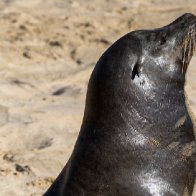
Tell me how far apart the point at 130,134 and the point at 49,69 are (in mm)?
3123

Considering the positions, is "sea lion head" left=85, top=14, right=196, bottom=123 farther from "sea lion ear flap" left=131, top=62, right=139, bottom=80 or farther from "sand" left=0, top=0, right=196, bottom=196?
"sand" left=0, top=0, right=196, bottom=196

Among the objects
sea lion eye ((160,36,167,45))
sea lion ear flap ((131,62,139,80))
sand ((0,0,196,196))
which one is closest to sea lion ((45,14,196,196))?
sea lion ear flap ((131,62,139,80))

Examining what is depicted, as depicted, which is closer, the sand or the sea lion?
the sea lion

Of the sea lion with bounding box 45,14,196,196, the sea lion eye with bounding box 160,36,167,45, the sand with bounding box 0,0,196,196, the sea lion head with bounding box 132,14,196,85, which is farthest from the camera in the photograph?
the sand with bounding box 0,0,196,196

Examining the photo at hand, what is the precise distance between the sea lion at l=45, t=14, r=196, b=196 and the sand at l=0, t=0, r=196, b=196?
Result: 1249 mm

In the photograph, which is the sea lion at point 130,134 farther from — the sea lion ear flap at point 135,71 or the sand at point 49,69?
the sand at point 49,69

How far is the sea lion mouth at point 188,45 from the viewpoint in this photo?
4.06m

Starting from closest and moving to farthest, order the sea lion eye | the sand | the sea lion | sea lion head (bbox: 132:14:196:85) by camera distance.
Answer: the sea lion
sea lion head (bbox: 132:14:196:85)
the sea lion eye
the sand

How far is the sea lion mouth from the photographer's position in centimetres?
406

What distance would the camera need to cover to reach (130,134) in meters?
3.83

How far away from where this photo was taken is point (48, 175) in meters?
5.17

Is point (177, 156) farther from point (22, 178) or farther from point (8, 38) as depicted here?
point (8, 38)

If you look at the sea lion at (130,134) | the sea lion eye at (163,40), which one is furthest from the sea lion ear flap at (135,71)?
the sea lion eye at (163,40)

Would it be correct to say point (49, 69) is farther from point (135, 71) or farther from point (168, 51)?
point (135, 71)
